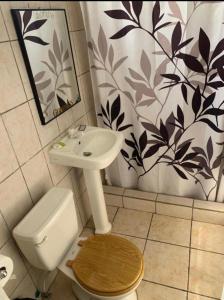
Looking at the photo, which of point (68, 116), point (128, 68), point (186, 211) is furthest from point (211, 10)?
point (186, 211)

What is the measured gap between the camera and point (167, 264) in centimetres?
169

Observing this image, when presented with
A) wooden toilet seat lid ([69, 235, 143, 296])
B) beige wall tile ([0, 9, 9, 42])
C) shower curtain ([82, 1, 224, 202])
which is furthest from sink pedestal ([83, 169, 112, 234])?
beige wall tile ([0, 9, 9, 42])

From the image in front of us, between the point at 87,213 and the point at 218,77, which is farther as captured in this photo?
the point at 87,213

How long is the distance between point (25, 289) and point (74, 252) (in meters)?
0.35

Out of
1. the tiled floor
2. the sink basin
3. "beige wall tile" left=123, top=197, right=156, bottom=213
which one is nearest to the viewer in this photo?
the sink basin

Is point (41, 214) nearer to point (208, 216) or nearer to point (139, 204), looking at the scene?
point (139, 204)

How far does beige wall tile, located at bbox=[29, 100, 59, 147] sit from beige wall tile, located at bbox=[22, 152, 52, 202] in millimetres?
97

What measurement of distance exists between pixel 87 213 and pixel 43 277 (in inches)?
25.6

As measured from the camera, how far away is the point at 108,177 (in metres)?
2.20

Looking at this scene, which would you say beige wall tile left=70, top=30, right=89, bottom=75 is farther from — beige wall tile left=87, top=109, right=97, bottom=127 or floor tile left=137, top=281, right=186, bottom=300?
floor tile left=137, top=281, right=186, bottom=300

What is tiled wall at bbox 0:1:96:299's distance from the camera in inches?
44.4

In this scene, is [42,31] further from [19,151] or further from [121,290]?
[121,290]

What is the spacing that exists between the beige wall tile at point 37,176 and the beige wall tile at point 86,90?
640 millimetres

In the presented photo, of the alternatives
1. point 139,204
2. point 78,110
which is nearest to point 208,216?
point 139,204
